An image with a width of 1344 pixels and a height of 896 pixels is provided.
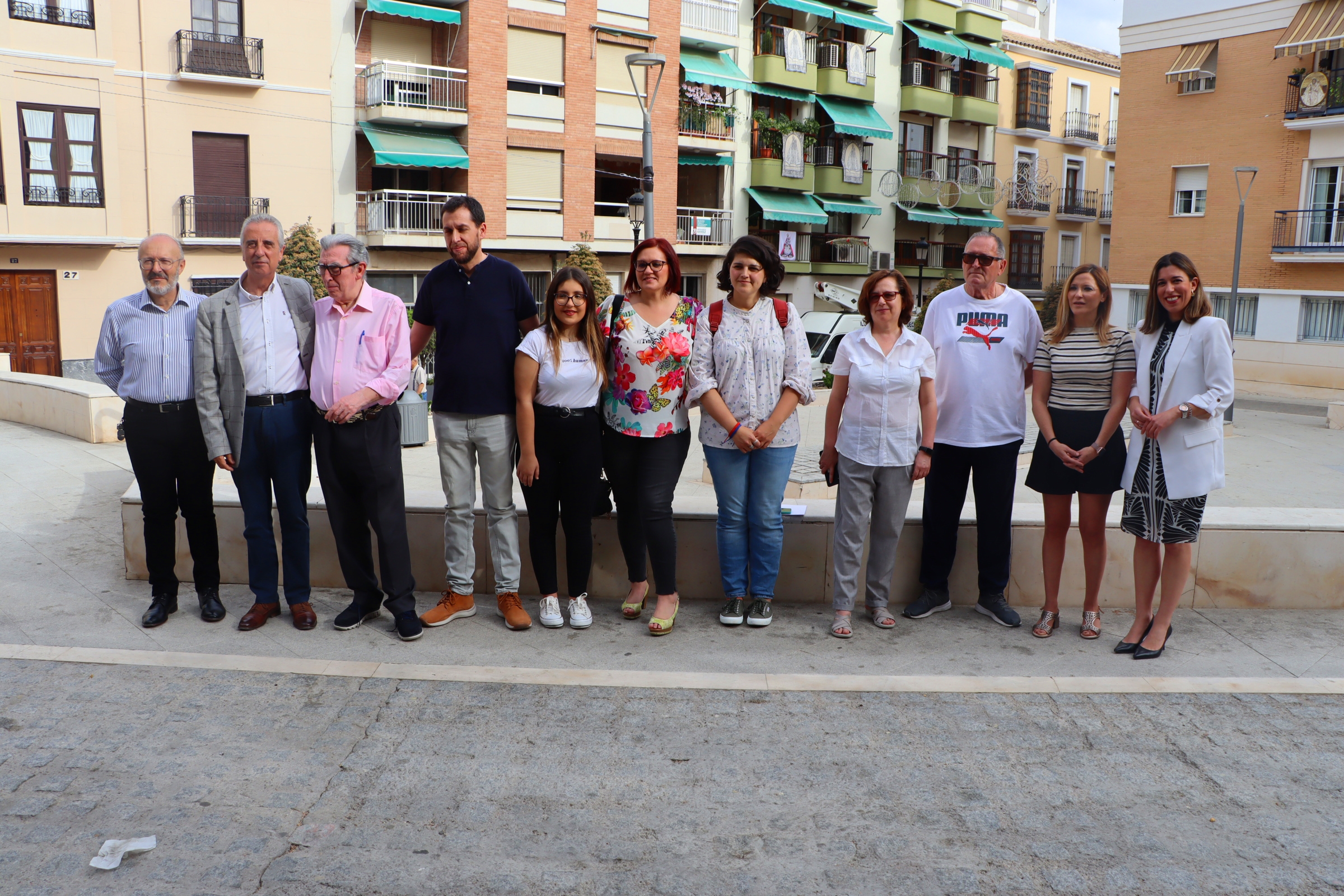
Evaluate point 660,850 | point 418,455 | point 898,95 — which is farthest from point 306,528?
point 898,95

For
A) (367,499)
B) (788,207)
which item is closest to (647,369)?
(367,499)

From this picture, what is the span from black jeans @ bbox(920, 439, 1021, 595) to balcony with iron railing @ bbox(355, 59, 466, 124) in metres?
24.4

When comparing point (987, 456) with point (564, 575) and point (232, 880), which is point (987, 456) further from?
point (232, 880)

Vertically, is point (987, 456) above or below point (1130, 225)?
below

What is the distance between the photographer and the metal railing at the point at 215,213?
25562mm

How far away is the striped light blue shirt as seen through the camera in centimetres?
512

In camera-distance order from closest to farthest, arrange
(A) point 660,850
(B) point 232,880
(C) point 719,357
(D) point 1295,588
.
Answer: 1. (B) point 232,880
2. (A) point 660,850
3. (C) point 719,357
4. (D) point 1295,588

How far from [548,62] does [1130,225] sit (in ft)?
55.8

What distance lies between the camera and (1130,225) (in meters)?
30.8

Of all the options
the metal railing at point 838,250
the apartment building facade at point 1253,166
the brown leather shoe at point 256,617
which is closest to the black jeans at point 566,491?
the brown leather shoe at point 256,617

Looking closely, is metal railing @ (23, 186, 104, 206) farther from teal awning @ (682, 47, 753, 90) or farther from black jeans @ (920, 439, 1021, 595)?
black jeans @ (920, 439, 1021, 595)

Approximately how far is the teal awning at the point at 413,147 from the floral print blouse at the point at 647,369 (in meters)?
23.3

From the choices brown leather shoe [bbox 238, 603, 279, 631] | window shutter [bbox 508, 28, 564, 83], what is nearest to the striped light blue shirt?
brown leather shoe [bbox 238, 603, 279, 631]

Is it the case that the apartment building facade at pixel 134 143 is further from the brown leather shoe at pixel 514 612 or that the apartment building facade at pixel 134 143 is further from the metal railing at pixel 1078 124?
the metal railing at pixel 1078 124
